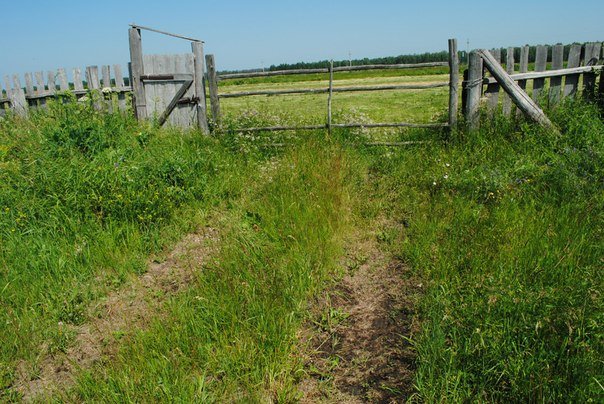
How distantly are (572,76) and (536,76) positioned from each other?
2.69 feet

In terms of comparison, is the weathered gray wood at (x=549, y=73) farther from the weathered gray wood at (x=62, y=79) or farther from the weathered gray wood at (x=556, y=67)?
the weathered gray wood at (x=62, y=79)

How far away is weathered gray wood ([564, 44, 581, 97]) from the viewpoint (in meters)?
7.74

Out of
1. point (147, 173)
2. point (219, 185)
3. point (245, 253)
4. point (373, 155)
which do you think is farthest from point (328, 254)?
point (373, 155)

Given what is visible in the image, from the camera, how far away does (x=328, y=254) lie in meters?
4.36

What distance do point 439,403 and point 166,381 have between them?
1.61 meters

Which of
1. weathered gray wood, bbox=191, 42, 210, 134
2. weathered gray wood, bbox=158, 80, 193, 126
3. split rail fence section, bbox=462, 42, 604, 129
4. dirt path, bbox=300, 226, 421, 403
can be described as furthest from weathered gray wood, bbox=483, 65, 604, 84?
weathered gray wood, bbox=158, 80, 193, 126

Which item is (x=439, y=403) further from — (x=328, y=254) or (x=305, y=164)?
(x=305, y=164)

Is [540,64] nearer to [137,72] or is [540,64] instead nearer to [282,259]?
[282,259]

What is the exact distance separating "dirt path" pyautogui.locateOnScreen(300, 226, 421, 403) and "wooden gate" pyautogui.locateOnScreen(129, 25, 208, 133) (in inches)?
229

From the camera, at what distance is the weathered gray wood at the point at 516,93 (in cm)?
704

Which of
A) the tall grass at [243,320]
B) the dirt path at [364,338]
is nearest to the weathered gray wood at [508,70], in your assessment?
the tall grass at [243,320]

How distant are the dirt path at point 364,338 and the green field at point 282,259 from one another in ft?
0.09

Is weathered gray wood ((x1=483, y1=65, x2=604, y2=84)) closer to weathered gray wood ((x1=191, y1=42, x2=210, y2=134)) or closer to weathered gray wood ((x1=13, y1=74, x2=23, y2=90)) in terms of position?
weathered gray wood ((x1=191, y1=42, x2=210, y2=134))

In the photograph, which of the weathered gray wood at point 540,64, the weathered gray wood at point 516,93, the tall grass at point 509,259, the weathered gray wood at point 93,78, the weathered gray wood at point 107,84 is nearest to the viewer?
the tall grass at point 509,259
